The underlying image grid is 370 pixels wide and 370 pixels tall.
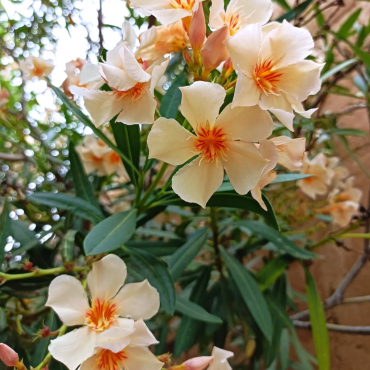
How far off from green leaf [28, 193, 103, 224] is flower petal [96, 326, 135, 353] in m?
0.35

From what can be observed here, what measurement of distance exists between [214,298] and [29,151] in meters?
0.95

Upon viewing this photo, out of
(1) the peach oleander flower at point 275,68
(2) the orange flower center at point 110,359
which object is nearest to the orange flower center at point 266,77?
(1) the peach oleander flower at point 275,68

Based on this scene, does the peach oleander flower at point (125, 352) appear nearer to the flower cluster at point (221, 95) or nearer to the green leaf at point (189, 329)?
the flower cluster at point (221, 95)

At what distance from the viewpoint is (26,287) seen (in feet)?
2.40

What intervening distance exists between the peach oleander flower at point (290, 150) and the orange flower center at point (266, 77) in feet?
0.27

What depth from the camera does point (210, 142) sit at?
1.71ft

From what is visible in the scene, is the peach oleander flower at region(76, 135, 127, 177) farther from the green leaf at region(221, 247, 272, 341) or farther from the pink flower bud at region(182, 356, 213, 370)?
the pink flower bud at region(182, 356, 213, 370)

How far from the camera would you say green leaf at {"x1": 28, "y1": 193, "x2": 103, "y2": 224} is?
2.59 feet

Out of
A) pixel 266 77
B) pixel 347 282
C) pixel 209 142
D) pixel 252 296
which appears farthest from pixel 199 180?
pixel 347 282

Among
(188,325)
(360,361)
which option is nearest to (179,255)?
(188,325)

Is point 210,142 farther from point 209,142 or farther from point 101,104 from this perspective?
point 101,104

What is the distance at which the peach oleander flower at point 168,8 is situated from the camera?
1.71 ft

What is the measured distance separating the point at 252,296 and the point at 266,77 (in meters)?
0.57

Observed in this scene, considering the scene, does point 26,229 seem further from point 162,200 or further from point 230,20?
point 230,20
